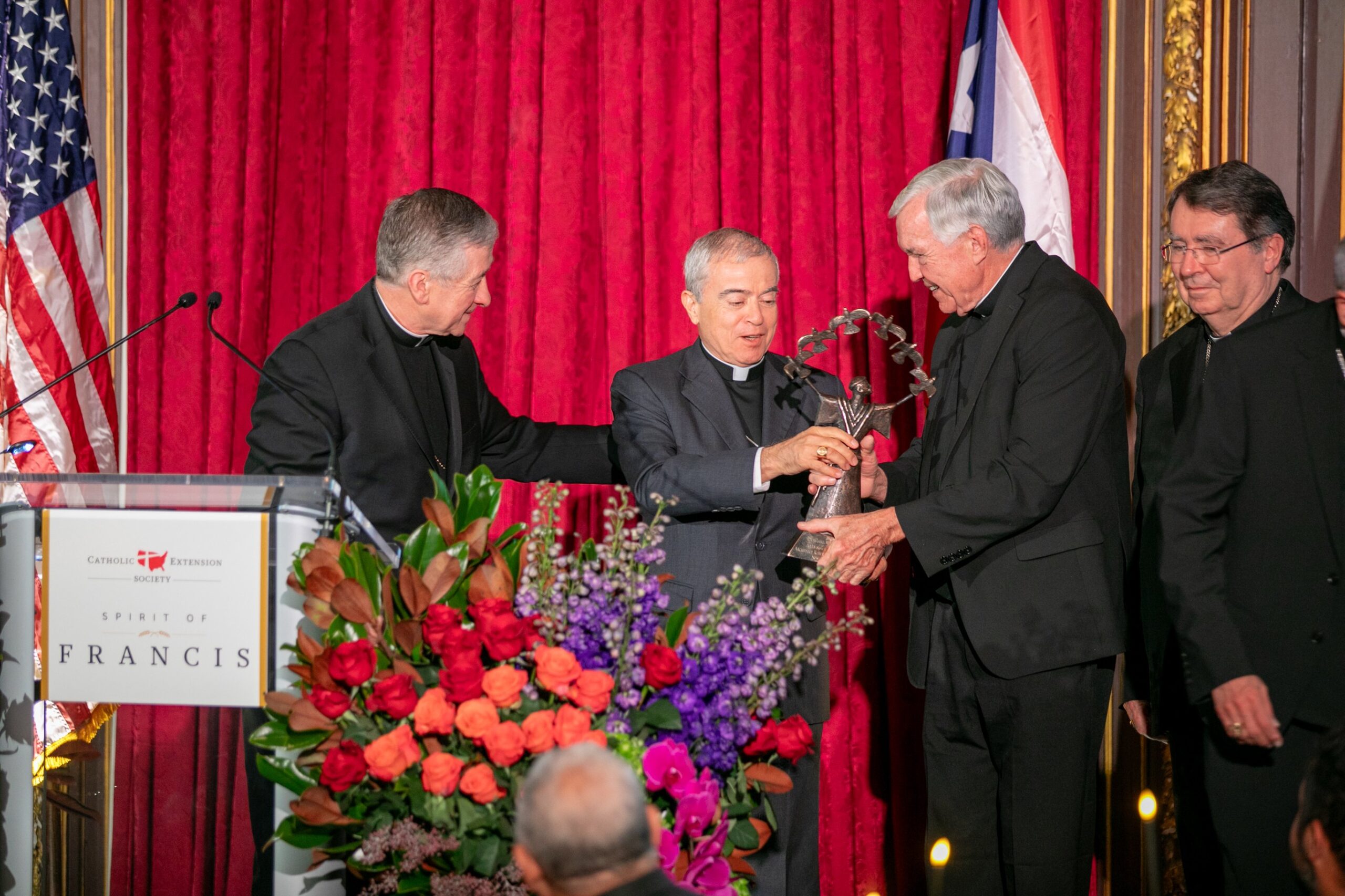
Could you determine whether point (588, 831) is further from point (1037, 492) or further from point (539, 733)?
point (1037, 492)

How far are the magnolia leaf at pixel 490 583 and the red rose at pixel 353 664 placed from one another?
185 millimetres

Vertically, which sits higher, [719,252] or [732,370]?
[719,252]

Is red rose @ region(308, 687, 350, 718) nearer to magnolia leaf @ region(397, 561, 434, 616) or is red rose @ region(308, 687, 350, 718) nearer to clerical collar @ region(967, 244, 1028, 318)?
magnolia leaf @ region(397, 561, 434, 616)

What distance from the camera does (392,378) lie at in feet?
9.63

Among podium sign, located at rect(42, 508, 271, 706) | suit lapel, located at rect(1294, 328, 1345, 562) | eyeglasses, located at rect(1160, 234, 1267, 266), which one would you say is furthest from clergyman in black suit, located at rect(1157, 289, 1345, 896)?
podium sign, located at rect(42, 508, 271, 706)

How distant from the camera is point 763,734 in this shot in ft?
5.83

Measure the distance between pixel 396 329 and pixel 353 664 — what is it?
1603 millimetres

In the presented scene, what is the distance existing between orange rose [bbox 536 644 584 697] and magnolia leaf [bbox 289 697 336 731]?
0.31m

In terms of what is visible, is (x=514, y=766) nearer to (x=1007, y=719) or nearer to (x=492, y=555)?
(x=492, y=555)

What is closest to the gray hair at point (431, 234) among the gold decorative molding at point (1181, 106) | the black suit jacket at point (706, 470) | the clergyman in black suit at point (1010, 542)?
the black suit jacket at point (706, 470)

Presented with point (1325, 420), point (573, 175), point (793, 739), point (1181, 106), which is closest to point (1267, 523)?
point (1325, 420)

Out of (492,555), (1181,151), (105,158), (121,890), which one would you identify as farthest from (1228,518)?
(105,158)

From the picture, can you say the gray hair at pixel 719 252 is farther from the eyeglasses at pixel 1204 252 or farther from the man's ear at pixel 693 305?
the eyeglasses at pixel 1204 252

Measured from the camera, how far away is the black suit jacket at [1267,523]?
2.22m
